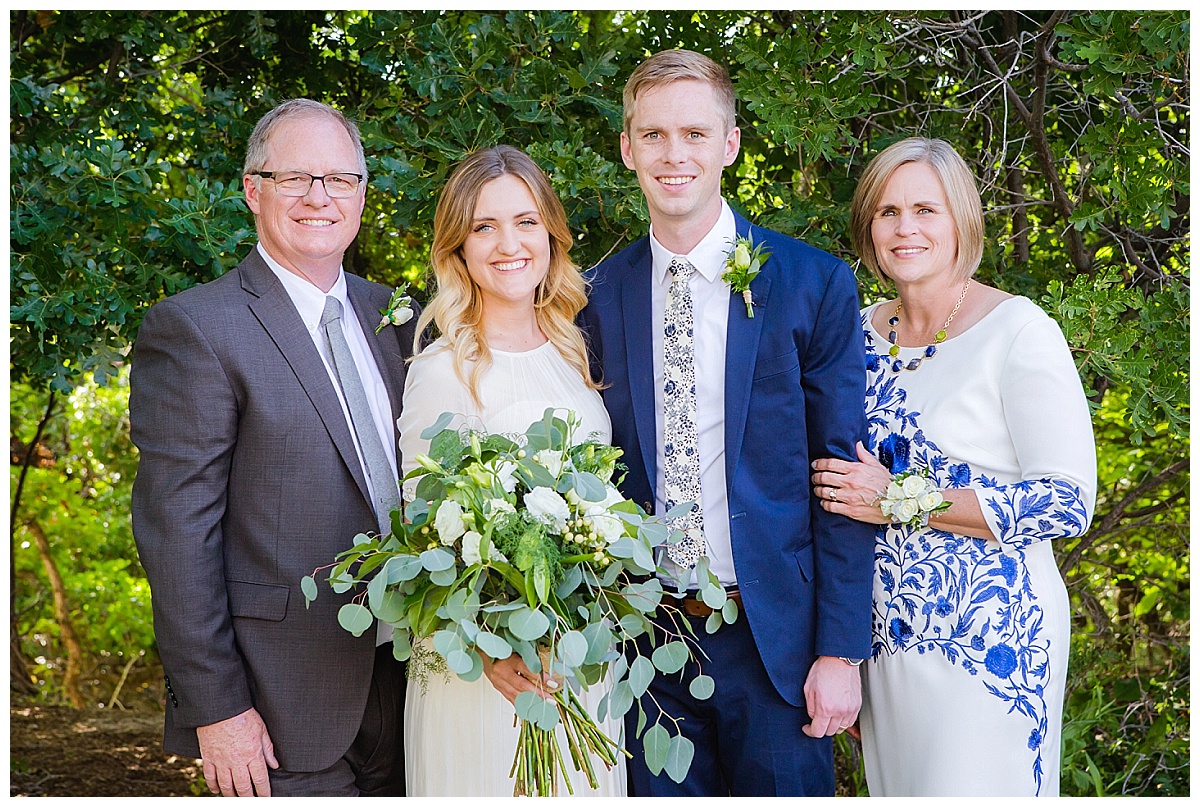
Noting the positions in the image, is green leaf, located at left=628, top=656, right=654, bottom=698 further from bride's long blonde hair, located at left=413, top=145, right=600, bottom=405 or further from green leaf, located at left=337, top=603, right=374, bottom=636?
bride's long blonde hair, located at left=413, top=145, right=600, bottom=405

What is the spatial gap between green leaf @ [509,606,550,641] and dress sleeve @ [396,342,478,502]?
1.60 feet

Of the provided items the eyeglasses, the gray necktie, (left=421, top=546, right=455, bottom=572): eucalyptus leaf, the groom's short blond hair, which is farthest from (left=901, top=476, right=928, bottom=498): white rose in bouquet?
the eyeglasses

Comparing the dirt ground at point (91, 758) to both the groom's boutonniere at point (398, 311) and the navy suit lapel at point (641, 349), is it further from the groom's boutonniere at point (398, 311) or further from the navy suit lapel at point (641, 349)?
the navy suit lapel at point (641, 349)

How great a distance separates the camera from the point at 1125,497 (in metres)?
4.50

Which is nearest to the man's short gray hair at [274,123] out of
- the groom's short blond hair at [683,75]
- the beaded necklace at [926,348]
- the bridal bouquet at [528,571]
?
the groom's short blond hair at [683,75]

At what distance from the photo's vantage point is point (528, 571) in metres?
2.09

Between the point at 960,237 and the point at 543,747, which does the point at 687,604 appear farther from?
the point at 960,237

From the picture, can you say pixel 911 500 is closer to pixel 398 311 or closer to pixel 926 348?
pixel 926 348

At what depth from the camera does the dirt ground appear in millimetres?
5039

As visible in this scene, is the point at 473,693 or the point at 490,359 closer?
the point at 473,693

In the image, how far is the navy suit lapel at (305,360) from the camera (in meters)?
2.58

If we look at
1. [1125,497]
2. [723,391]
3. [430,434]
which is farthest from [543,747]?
[1125,497]

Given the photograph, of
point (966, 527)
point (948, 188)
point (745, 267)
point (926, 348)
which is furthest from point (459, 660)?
point (948, 188)

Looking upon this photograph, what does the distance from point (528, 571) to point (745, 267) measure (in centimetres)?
94
